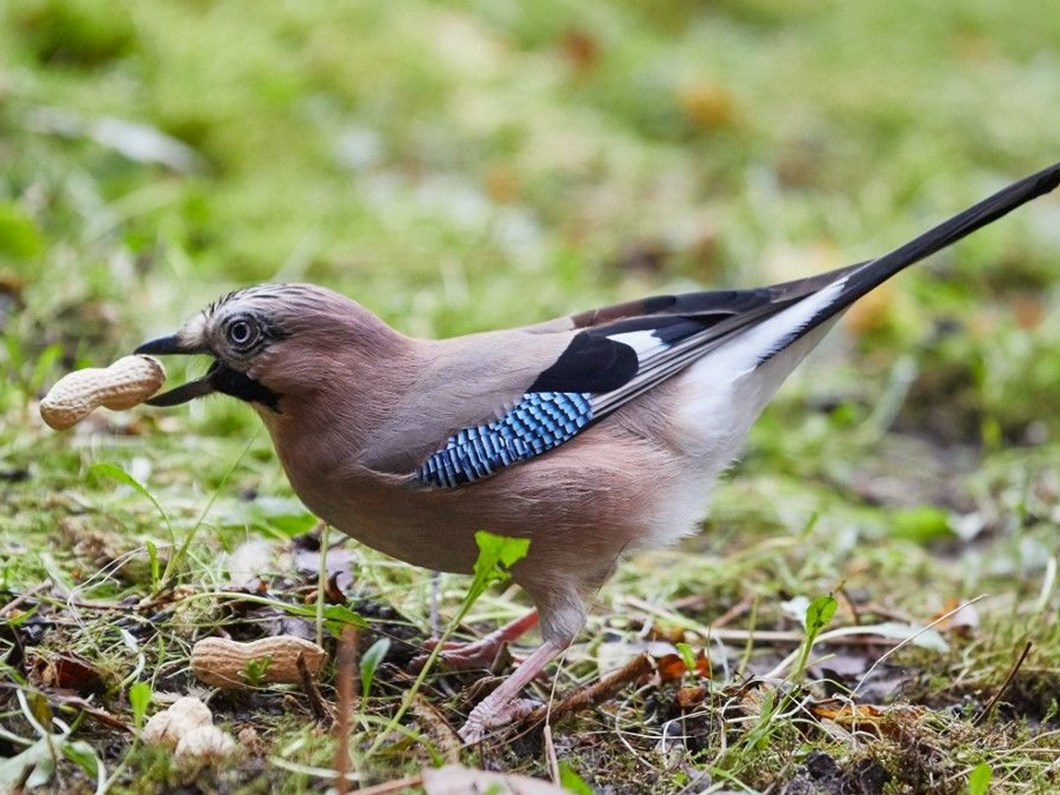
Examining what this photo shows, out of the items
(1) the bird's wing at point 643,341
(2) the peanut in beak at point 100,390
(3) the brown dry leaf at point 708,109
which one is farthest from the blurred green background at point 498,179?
(1) the bird's wing at point 643,341

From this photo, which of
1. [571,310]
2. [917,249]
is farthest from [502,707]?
[571,310]

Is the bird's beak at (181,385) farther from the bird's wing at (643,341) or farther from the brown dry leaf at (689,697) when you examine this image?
the brown dry leaf at (689,697)

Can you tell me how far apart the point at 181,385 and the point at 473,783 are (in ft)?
4.25

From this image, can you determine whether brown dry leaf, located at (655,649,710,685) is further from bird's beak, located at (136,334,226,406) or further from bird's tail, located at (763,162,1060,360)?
bird's beak, located at (136,334,226,406)

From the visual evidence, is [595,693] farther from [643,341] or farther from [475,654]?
[643,341]

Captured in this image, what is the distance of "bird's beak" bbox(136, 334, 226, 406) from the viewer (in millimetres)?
3174

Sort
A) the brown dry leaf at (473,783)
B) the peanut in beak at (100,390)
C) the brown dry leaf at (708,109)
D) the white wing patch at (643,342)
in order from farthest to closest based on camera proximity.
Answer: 1. the brown dry leaf at (708,109)
2. the white wing patch at (643,342)
3. the peanut in beak at (100,390)
4. the brown dry leaf at (473,783)

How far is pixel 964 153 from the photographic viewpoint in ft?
28.2

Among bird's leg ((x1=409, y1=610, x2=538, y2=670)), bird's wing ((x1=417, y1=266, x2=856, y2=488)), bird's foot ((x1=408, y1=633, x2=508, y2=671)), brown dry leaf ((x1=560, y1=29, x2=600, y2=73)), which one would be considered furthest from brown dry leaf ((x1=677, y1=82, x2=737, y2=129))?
bird's foot ((x1=408, y1=633, x2=508, y2=671))

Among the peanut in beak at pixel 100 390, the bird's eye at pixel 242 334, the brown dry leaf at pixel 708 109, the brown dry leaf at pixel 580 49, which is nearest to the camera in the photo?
the peanut in beak at pixel 100 390

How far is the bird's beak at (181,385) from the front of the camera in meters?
3.17

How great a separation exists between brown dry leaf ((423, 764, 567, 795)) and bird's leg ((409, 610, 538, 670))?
0.68m

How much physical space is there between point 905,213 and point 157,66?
4223mm

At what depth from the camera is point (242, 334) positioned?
314cm
